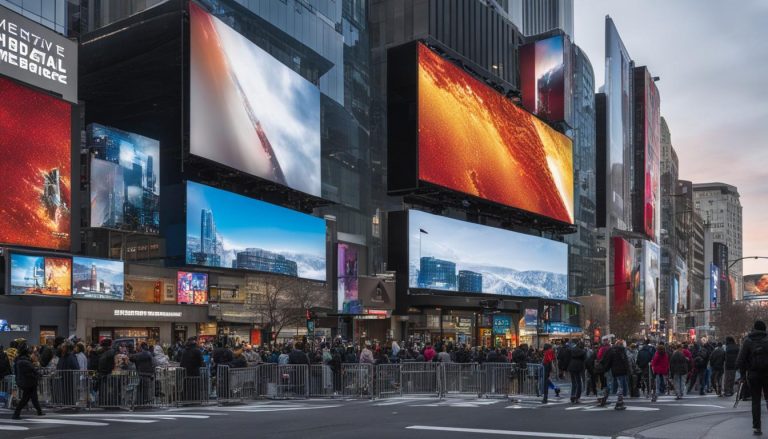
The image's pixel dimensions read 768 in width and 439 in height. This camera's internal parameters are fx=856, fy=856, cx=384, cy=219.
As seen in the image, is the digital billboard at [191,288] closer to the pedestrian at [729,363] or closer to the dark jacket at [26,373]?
the dark jacket at [26,373]

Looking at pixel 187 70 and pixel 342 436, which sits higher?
pixel 187 70

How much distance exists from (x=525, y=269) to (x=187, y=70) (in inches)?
1613

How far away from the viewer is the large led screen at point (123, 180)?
45.7m

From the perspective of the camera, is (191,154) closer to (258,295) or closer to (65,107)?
(65,107)

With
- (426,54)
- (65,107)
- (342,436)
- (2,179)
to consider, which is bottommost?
(342,436)

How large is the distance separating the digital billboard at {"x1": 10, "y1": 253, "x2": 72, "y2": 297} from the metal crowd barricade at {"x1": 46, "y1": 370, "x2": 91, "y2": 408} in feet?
63.9

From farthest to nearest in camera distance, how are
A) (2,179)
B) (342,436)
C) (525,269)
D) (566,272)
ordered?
(566,272), (525,269), (2,179), (342,436)

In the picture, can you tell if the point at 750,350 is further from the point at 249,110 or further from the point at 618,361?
the point at 249,110

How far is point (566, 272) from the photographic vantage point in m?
88.4

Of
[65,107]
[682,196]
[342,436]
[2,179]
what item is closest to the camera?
[342,436]

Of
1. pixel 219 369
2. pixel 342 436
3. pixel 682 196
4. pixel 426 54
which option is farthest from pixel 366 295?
pixel 682 196

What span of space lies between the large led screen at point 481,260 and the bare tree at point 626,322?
9329mm

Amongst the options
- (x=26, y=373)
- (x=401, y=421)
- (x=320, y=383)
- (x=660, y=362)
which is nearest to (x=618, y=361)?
(x=660, y=362)

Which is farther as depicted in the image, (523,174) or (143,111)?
(523,174)
